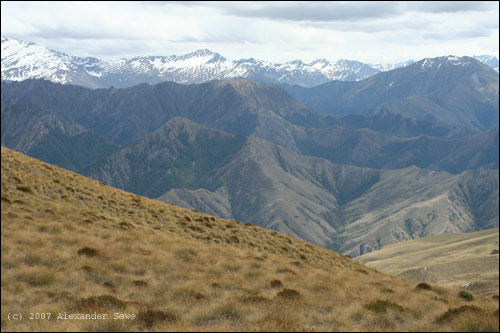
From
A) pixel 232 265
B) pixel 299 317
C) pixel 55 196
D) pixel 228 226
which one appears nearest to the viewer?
pixel 299 317

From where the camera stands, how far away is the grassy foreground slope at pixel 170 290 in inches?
653

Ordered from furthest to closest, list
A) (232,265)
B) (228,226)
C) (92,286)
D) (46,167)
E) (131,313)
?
(46,167) → (228,226) → (232,265) → (92,286) → (131,313)

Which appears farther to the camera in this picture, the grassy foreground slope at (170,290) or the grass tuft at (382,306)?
the grass tuft at (382,306)

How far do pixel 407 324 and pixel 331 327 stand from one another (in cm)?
354

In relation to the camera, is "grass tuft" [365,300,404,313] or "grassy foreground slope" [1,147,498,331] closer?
"grassy foreground slope" [1,147,498,331]

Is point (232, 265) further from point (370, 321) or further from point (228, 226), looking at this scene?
point (228, 226)

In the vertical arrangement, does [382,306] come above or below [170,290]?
below

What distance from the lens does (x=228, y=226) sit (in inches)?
1879

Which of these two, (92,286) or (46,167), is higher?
(46,167)

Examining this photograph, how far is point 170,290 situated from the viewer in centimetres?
2023

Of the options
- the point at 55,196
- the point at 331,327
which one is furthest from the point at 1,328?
the point at 55,196

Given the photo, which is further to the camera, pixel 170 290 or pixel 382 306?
pixel 170 290

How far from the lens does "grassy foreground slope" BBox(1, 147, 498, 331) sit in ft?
54.4

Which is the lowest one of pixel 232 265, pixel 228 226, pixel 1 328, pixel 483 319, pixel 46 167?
pixel 1 328
